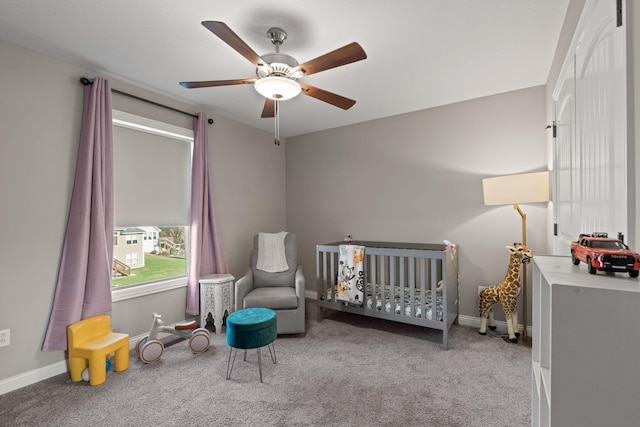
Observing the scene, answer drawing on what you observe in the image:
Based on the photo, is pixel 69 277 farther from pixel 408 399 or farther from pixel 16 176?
pixel 408 399

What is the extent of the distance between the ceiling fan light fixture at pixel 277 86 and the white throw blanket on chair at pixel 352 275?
68.4 inches

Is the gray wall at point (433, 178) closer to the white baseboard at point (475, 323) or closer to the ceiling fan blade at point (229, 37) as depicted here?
the white baseboard at point (475, 323)

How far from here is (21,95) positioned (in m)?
2.16

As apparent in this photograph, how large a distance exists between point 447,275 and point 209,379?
2.19 metres

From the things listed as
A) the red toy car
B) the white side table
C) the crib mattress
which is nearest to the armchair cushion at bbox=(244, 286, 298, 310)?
the white side table

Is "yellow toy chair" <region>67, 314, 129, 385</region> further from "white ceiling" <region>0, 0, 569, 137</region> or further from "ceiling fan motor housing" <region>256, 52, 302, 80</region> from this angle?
"ceiling fan motor housing" <region>256, 52, 302, 80</region>

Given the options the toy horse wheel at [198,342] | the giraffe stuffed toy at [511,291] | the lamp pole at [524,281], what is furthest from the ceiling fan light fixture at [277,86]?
the giraffe stuffed toy at [511,291]

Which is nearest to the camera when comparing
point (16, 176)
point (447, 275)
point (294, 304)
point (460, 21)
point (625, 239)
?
point (625, 239)

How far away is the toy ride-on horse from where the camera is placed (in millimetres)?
2457

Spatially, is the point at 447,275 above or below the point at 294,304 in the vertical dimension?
above

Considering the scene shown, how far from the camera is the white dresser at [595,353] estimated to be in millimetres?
543

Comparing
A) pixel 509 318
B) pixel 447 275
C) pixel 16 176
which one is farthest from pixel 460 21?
pixel 16 176

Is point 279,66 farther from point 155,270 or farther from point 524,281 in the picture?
point 524,281

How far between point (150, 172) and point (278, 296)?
1.80 metres
